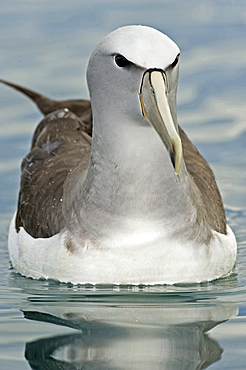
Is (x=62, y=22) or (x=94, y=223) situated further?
(x=62, y=22)

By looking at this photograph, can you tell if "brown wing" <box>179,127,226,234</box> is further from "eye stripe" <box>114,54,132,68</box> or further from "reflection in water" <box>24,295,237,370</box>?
"eye stripe" <box>114,54,132,68</box>

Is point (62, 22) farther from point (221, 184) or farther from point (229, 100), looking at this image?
point (221, 184)

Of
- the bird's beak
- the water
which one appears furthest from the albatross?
the water

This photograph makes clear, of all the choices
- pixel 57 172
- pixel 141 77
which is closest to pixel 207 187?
pixel 57 172

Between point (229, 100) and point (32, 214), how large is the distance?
14.0 feet

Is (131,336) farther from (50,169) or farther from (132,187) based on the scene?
(50,169)

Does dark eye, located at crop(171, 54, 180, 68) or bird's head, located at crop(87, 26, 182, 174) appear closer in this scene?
bird's head, located at crop(87, 26, 182, 174)

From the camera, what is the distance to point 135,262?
22.6ft

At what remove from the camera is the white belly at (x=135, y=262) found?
6.86 metres

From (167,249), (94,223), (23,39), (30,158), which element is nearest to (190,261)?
(167,249)

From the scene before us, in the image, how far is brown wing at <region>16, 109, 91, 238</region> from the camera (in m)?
7.35

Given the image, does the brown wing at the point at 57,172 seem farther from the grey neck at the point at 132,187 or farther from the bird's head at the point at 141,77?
the bird's head at the point at 141,77

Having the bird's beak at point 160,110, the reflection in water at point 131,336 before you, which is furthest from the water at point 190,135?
the bird's beak at point 160,110

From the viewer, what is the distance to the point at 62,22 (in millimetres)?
13672
